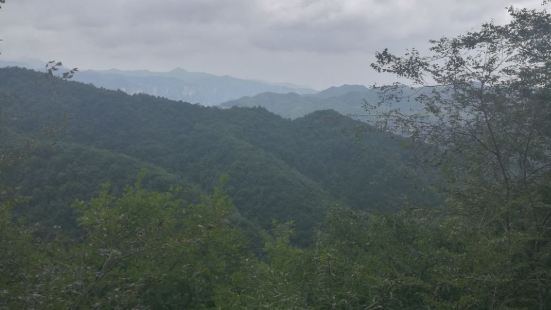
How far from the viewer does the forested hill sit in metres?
33.2

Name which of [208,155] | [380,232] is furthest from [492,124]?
[208,155]

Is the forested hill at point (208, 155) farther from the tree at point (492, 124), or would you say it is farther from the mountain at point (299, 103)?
the mountain at point (299, 103)

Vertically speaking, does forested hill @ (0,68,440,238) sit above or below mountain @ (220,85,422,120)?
below

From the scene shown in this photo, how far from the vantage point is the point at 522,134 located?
8867 millimetres

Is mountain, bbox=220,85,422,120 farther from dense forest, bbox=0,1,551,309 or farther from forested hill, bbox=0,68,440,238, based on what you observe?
dense forest, bbox=0,1,551,309

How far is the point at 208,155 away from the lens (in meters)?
49.5

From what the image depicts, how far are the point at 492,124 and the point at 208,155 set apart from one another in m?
41.9

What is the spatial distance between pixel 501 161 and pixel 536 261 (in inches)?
95.0

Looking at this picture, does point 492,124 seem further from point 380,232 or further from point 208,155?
point 208,155

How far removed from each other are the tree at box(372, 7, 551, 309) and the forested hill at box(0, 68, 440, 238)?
10.3 meters

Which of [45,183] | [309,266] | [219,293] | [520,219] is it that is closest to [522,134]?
[520,219]

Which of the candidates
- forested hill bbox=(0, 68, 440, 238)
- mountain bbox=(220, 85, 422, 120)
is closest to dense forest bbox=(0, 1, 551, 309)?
forested hill bbox=(0, 68, 440, 238)

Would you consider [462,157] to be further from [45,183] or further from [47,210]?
[45,183]

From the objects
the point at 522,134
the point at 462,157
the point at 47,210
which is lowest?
the point at 47,210
